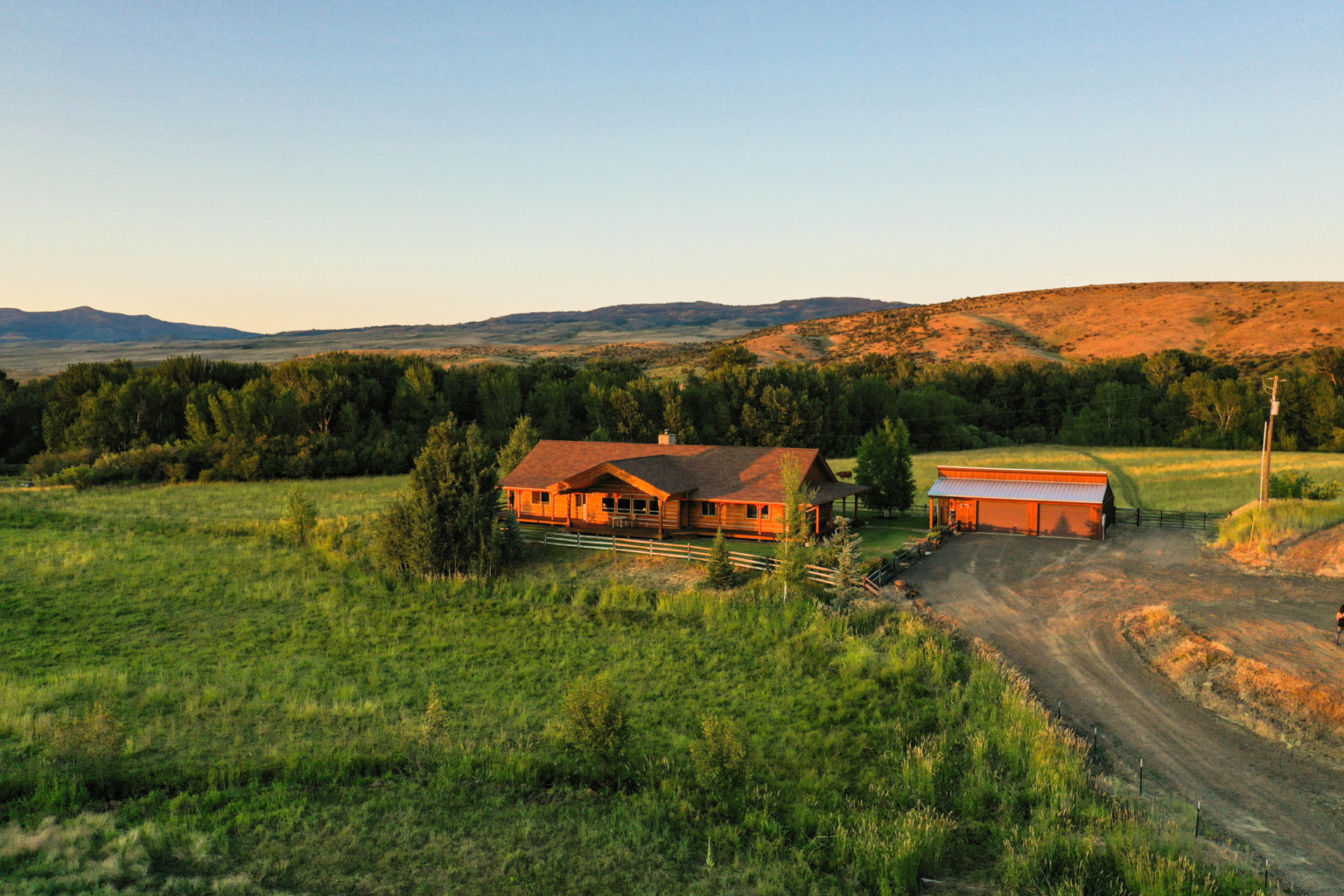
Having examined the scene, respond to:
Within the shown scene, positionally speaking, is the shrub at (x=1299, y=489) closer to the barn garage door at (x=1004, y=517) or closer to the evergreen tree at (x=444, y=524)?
the barn garage door at (x=1004, y=517)

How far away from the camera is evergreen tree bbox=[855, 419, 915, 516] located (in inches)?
1762

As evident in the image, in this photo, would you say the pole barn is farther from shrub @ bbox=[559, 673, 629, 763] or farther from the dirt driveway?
shrub @ bbox=[559, 673, 629, 763]

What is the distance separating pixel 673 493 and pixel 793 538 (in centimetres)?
900

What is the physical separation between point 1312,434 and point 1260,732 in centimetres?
7737

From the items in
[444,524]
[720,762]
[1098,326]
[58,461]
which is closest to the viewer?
[720,762]

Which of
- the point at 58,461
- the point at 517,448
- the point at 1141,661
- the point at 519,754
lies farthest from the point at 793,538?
the point at 58,461

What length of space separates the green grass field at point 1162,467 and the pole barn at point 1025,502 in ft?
30.7

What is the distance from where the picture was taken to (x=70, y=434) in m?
68.6

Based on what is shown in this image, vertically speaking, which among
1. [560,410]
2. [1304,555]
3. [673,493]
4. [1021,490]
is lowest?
[1304,555]

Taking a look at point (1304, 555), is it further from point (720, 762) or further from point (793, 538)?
point (720, 762)

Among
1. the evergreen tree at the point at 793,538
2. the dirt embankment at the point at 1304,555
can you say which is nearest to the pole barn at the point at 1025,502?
the dirt embankment at the point at 1304,555

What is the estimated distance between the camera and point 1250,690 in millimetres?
18375

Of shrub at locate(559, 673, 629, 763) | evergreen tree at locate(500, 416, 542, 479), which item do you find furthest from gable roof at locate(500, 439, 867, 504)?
shrub at locate(559, 673, 629, 763)

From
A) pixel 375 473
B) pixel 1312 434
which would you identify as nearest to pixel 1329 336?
pixel 1312 434
